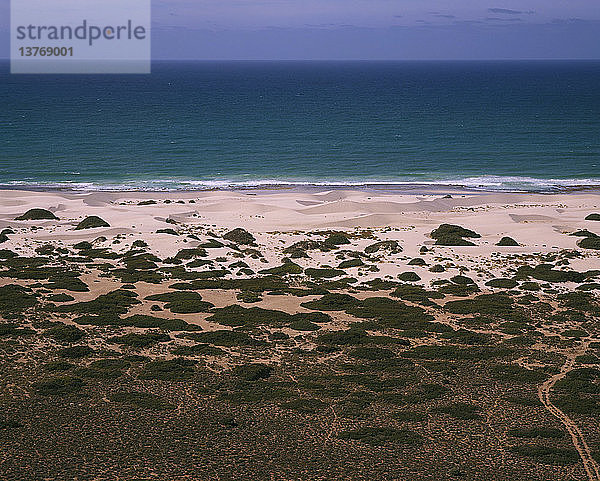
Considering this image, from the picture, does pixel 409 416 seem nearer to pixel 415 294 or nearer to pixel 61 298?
pixel 415 294

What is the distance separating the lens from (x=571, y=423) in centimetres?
2338

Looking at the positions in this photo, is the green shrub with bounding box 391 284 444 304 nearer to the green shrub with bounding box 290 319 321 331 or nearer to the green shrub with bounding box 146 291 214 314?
the green shrub with bounding box 290 319 321 331

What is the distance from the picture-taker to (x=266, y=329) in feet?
104

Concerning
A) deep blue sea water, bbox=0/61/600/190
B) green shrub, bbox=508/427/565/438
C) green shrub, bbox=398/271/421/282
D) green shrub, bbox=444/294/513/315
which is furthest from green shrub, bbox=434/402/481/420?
deep blue sea water, bbox=0/61/600/190

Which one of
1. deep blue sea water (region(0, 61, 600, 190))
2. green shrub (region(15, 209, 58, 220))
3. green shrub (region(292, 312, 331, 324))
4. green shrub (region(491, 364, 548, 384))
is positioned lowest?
green shrub (region(491, 364, 548, 384))

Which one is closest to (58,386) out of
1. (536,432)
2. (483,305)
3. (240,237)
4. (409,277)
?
(536,432)

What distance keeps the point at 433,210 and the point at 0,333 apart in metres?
39.5

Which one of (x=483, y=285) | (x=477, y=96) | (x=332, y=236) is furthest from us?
(x=477, y=96)

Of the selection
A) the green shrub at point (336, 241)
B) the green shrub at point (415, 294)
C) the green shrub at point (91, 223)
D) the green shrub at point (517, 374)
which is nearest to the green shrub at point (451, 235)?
→ the green shrub at point (336, 241)

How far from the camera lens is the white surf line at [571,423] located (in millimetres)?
20663

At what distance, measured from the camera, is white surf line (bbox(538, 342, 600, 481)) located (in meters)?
20.7

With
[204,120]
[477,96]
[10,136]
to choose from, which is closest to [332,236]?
[10,136]

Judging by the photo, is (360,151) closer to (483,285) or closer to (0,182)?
(0,182)

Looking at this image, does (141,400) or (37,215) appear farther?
(37,215)
